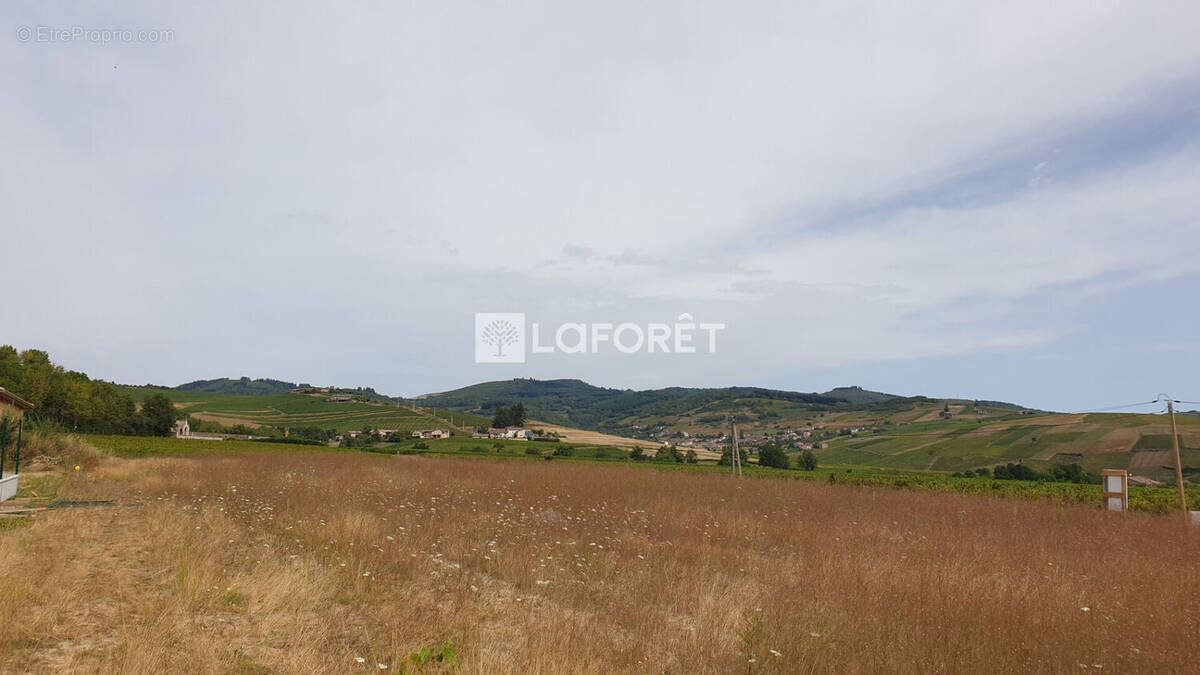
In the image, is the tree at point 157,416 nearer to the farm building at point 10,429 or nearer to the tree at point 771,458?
the farm building at point 10,429

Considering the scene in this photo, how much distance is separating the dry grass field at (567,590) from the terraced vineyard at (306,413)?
9421 centimetres

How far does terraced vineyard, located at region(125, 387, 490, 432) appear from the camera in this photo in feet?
353

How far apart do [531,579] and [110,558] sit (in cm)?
587

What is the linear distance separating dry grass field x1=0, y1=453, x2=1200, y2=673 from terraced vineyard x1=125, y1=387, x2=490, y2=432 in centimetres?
9421

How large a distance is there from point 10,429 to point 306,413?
107m

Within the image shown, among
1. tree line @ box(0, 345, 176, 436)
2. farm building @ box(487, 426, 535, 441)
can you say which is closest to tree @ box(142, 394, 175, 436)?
tree line @ box(0, 345, 176, 436)

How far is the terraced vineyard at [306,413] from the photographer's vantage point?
107562 mm

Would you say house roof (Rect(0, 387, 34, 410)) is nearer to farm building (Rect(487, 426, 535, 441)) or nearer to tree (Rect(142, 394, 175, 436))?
tree (Rect(142, 394, 175, 436))

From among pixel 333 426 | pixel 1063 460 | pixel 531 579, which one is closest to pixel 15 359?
pixel 333 426

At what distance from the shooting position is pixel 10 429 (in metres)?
21.8

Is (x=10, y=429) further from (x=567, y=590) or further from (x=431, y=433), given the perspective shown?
(x=431, y=433)

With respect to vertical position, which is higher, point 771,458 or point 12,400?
point 12,400

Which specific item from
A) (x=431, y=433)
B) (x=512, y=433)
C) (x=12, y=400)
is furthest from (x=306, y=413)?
(x=12, y=400)

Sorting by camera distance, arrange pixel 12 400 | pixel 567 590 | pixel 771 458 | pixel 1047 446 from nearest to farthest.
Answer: pixel 567 590
pixel 12 400
pixel 771 458
pixel 1047 446
